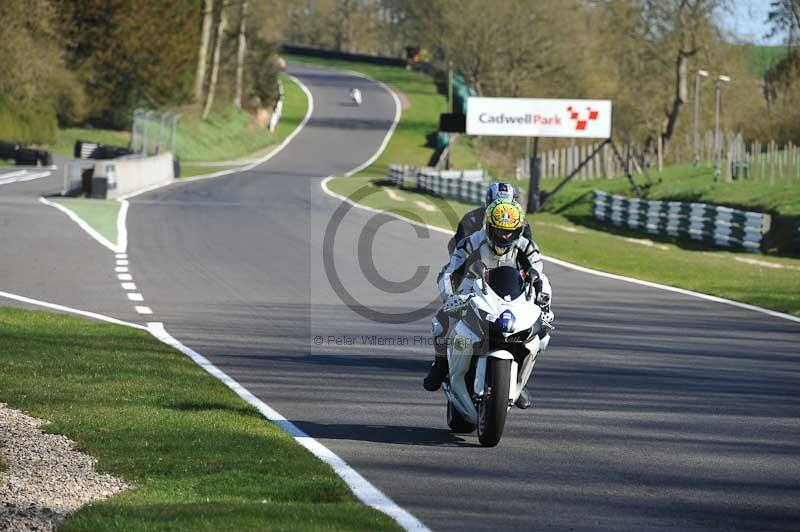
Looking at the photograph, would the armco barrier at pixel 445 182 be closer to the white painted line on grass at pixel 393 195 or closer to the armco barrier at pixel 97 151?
the white painted line on grass at pixel 393 195

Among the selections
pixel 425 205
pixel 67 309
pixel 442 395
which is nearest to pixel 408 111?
pixel 425 205

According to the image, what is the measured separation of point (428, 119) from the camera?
101250 mm

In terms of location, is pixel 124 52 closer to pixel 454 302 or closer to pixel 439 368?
pixel 439 368

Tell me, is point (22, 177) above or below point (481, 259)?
below

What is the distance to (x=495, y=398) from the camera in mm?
9234

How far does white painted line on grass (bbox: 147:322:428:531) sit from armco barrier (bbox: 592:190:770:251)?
2423 cm

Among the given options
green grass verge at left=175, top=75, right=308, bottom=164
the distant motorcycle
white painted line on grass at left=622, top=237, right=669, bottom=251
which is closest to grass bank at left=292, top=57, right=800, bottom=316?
white painted line on grass at left=622, top=237, right=669, bottom=251

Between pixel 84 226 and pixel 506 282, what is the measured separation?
23513 millimetres

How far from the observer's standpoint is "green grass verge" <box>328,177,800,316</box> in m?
23.6

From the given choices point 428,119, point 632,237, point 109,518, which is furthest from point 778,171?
point 428,119

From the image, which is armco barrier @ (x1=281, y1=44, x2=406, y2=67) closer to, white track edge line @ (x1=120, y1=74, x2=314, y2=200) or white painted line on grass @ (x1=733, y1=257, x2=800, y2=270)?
white track edge line @ (x1=120, y1=74, x2=314, y2=200)

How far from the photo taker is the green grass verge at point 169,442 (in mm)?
6930

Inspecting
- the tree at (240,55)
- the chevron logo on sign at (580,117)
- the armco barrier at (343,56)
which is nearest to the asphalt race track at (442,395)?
the chevron logo on sign at (580,117)

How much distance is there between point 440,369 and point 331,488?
2.54 metres
